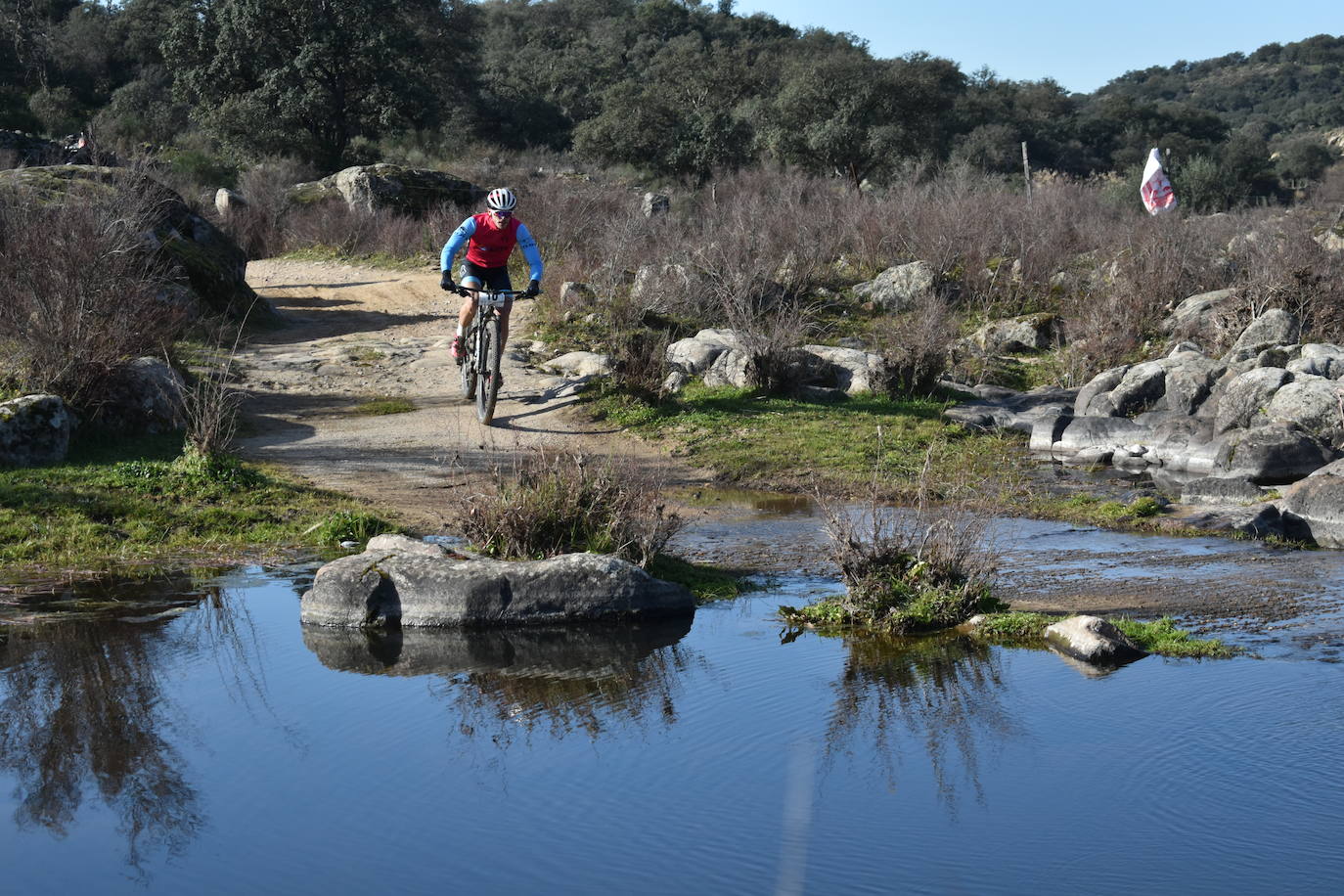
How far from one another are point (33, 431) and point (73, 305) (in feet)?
5.71

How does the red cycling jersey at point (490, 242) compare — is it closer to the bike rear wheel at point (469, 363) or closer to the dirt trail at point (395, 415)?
the bike rear wheel at point (469, 363)

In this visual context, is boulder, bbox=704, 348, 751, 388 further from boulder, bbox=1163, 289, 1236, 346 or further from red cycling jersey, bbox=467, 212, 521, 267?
boulder, bbox=1163, 289, 1236, 346

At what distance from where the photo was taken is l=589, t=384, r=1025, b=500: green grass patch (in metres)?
12.9

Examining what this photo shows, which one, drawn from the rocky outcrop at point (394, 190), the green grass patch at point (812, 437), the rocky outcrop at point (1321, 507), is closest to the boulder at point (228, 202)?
the rocky outcrop at point (394, 190)

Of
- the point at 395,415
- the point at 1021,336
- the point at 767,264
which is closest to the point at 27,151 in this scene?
the point at 767,264

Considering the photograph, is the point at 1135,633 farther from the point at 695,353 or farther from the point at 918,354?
the point at 695,353

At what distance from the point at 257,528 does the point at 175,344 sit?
20.9 ft

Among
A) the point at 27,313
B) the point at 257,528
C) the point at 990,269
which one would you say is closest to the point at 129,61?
the point at 990,269

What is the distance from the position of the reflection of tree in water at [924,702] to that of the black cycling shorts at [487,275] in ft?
20.6

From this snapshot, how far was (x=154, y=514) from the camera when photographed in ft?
32.8

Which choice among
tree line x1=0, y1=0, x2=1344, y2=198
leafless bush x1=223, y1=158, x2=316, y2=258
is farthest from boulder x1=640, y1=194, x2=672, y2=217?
leafless bush x1=223, y1=158, x2=316, y2=258

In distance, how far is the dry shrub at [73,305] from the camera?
11.8 metres

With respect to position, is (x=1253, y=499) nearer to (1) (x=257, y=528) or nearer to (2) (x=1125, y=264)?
(1) (x=257, y=528)

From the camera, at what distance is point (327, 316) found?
2067 centimetres
